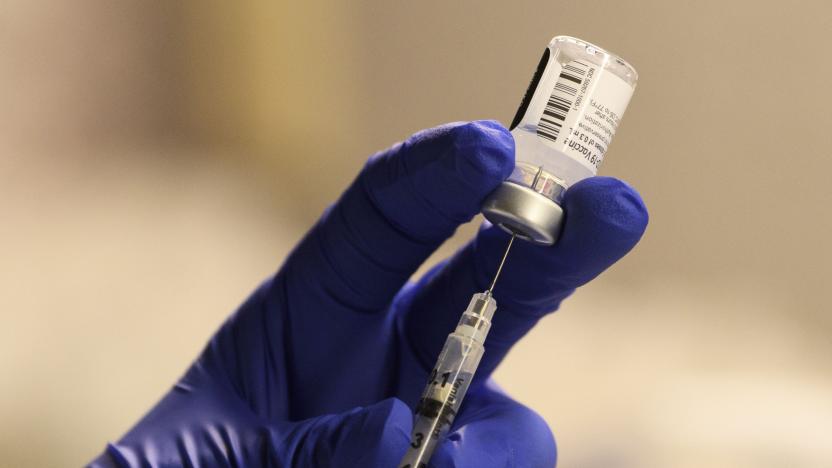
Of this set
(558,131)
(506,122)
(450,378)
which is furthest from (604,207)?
(506,122)

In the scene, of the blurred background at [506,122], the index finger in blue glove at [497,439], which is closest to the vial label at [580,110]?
the index finger in blue glove at [497,439]

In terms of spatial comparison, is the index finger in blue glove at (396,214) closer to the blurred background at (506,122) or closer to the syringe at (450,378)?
the syringe at (450,378)

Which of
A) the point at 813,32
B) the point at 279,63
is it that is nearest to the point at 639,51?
the point at 813,32

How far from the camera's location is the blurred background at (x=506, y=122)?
170 cm

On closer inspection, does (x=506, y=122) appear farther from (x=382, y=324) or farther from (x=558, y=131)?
(x=558, y=131)

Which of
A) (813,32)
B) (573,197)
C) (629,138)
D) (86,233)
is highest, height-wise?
(813,32)

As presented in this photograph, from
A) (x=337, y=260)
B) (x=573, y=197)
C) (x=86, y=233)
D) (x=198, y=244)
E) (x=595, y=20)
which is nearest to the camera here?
(x=573, y=197)

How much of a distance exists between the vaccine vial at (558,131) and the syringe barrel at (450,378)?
0.10 metres

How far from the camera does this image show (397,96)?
1948 millimetres

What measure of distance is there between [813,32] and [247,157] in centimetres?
120

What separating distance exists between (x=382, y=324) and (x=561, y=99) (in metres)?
0.44

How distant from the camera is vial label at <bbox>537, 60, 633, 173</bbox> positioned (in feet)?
2.97

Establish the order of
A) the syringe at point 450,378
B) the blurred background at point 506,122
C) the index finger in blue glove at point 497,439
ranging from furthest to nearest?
the blurred background at point 506,122, the index finger in blue glove at point 497,439, the syringe at point 450,378

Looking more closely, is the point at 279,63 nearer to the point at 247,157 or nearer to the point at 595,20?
the point at 247,157
